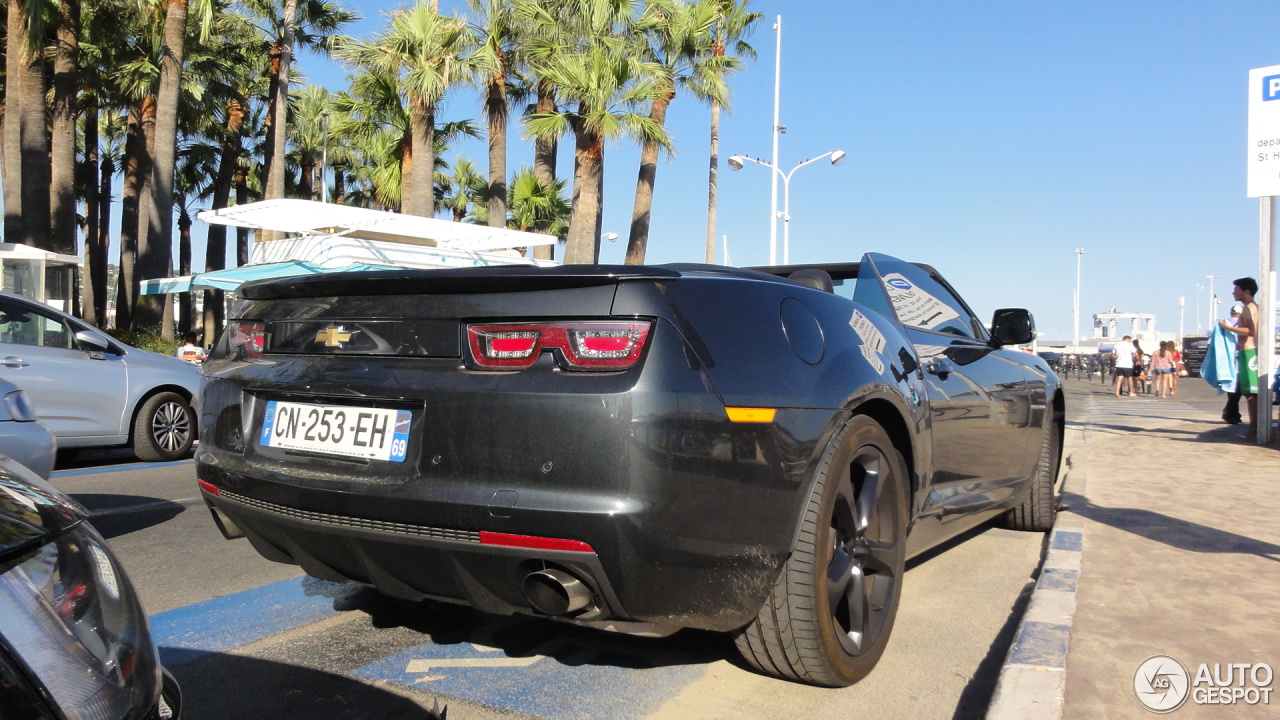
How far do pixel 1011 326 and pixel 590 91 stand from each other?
16.2 m

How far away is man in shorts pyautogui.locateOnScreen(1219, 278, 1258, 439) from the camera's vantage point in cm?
1002

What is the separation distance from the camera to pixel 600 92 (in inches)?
769

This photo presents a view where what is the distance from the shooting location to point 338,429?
253 cm

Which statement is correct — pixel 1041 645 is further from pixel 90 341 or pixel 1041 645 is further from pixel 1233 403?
pixel 1233 403

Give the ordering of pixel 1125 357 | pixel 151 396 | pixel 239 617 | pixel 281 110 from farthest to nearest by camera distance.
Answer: pixel 1125 357, pixel 281 110, pixel 151 396, pixel 239 617

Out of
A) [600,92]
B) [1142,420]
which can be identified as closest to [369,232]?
[600,92]

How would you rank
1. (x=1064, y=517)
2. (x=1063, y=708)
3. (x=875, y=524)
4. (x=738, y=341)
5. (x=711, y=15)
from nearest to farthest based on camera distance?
(x=738, y=341), (x=1063, y=708), (x=875, y=524), (x=1064, y=517), (x=711, y=15)

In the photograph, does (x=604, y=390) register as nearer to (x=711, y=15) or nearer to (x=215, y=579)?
(x=215, y=579)

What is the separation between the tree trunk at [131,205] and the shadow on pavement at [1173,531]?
996 inches

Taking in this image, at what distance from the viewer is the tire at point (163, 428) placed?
8234 mm

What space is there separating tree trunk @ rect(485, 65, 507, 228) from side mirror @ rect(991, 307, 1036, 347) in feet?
57.3

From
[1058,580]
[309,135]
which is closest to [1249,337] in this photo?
[1058,580]

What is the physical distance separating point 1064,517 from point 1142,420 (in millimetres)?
10101

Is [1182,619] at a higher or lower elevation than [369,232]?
lower
